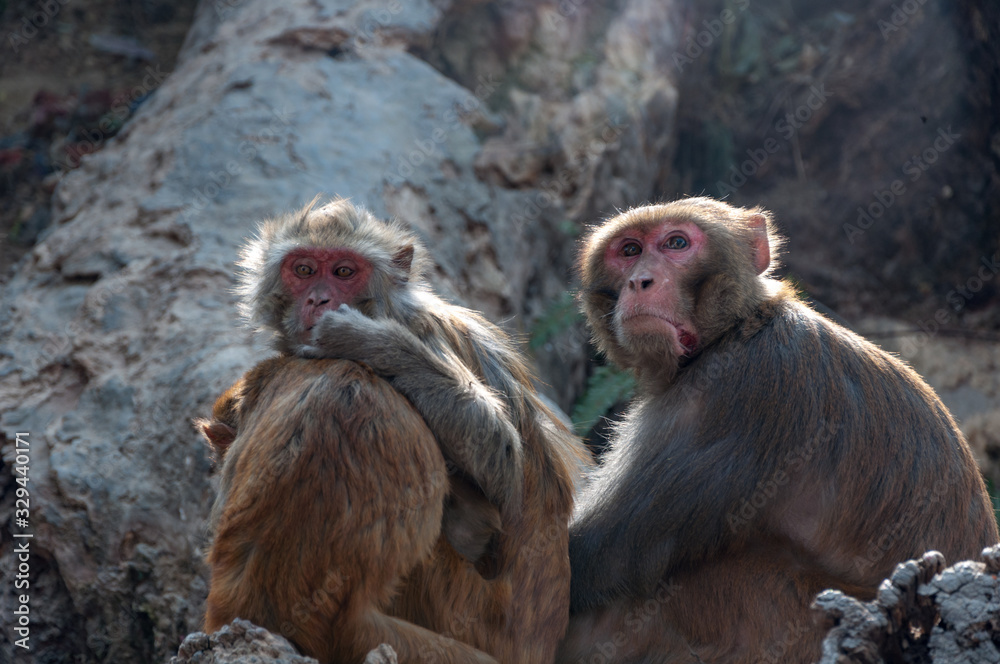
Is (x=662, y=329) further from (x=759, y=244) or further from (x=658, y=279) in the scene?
(x=759, y=244)

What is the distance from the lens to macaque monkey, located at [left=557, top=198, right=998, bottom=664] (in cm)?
369

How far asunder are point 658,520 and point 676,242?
1.25 m

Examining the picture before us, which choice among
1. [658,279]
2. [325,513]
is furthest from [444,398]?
[658,279]

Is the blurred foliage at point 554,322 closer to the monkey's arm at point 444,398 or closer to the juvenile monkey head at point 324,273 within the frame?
the juvenile monkey head at point 324,273

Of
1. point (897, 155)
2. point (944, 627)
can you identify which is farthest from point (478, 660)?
point (897, 155)

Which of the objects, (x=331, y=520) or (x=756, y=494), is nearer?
(x=331, y=520)

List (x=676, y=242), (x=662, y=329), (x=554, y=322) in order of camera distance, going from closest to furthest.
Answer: (x=662, y=329), (x=676, y=242), (x=554, y=322)

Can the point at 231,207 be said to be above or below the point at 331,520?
above

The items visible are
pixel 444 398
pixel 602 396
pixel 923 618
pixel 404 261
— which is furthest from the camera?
pixel 602 396

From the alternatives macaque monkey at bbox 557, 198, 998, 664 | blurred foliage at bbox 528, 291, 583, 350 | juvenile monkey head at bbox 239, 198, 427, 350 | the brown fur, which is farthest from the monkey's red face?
blurred foliage at bbox 528, 291, 583, 350

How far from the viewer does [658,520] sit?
3.76 meters

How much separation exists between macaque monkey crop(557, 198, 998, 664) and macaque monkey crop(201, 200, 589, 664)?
0.32 m

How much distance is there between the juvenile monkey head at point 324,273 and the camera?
4.04 m

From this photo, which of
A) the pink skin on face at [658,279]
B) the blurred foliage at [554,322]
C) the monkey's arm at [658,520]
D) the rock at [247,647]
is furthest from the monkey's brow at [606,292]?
the blurred foliage at [554,322]
